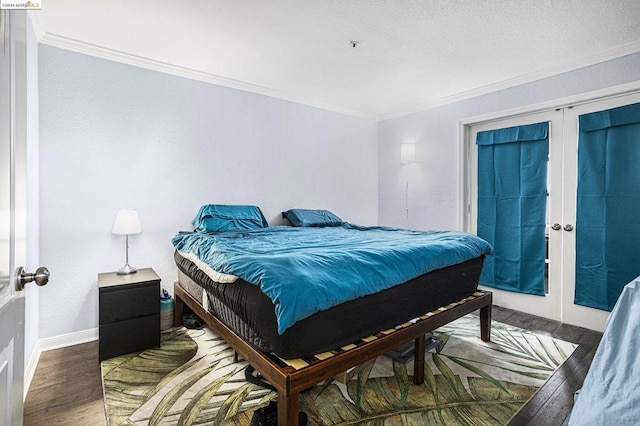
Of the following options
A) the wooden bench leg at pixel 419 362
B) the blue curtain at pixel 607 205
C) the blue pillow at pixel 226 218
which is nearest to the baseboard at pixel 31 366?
the blue pillow at pixel 226 218

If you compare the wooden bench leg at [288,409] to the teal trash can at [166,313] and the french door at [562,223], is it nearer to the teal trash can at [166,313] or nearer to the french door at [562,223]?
the teal trash can at [166,313]

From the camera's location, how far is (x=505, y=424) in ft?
5.64

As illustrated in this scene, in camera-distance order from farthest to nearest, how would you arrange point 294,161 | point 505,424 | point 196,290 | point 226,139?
1. point 294,161
2. point 226,139
3. point 196,290
4. point 505,424

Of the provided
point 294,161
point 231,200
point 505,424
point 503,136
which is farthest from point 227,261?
point 503,136

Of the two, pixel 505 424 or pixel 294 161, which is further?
pixel 294 161

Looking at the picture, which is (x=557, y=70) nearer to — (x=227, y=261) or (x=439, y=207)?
(x=439, y=207)

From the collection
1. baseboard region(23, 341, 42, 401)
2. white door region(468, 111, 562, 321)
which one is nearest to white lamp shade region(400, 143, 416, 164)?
white door region(468, 111, 562, 321)

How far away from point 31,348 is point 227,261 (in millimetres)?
1789

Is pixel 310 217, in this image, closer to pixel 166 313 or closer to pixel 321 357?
pixel 166 313

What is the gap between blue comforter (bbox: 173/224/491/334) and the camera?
141cm

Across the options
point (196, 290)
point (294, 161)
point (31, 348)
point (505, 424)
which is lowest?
point (505, 424)

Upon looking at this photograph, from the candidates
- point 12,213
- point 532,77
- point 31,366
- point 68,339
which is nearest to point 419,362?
point 12,213

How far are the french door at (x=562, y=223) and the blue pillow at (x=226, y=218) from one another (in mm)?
3028

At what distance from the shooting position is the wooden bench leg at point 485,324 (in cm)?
269
